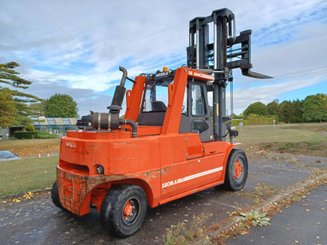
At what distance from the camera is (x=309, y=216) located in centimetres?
484

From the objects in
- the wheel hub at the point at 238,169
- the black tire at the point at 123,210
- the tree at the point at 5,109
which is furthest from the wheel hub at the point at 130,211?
the tree at the point at 5,109

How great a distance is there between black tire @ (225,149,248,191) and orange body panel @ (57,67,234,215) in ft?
2.36

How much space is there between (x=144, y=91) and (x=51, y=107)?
76.0m

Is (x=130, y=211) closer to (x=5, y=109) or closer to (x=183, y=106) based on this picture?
(x=183, y=106)

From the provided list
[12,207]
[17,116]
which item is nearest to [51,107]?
[17,116]

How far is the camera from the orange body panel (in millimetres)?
3900

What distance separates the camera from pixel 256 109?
98.5m

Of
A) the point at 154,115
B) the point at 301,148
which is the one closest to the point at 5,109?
the point at 301,148

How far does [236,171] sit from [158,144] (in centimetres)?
276

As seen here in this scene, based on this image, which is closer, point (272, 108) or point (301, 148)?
point (301, 148)

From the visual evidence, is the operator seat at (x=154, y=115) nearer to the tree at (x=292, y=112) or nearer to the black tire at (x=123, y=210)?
the black tire at (x=123, y=210)

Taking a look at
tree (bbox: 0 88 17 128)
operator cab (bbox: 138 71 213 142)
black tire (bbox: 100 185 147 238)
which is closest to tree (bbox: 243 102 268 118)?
tree (bbox: 0 88 17 128)

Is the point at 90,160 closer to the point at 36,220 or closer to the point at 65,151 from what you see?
the point at 65,151

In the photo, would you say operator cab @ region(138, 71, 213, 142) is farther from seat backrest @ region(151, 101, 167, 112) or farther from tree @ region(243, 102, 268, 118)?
tree @ region(243, 102, 268, 118)
